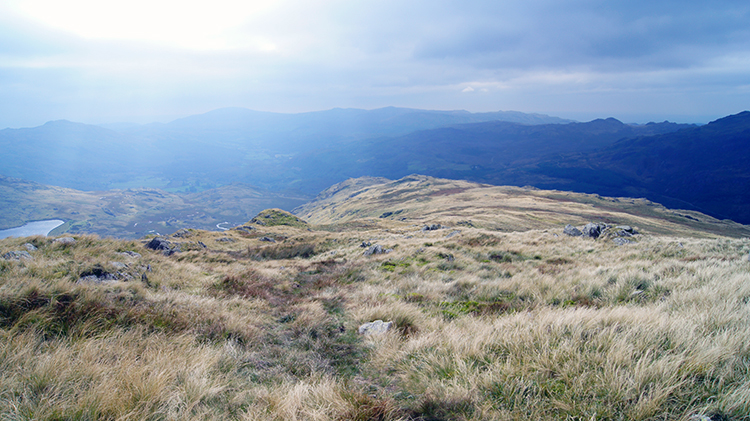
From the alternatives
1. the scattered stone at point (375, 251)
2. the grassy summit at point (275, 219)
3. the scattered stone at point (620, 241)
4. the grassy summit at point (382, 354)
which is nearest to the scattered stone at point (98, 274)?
the grassy summit at point (382, 354)

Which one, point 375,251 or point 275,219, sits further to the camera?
point 275,219

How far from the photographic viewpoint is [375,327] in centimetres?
600

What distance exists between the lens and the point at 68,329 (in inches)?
189

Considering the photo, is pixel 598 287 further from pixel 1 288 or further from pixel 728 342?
pixel 1 288

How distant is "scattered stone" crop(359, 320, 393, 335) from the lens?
580 cm

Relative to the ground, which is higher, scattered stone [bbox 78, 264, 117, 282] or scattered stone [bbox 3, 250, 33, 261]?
scattered stone [bbox 3, 250, 33, 261]

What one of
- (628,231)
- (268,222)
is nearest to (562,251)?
(628,231)

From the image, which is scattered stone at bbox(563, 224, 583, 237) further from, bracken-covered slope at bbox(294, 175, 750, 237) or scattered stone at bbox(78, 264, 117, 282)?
bracken-covered slope at bbox(294, 175, 750, 237)

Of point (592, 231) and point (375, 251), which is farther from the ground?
point (592, 231)

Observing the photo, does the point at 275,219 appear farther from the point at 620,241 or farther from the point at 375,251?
the point at 620,241

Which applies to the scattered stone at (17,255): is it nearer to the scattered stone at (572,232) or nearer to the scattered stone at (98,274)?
the scattered stone at (98,274)

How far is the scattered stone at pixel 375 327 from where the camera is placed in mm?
5796

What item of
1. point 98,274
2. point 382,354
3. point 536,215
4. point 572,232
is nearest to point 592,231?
point 572,232

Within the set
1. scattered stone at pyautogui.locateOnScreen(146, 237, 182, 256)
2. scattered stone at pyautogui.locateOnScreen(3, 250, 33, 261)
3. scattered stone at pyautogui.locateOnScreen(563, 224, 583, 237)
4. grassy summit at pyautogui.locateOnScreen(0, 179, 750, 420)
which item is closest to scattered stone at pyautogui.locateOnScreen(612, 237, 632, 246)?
scattered stone at pyautogui.locateOnScreen(563, 224, 583, 237)
